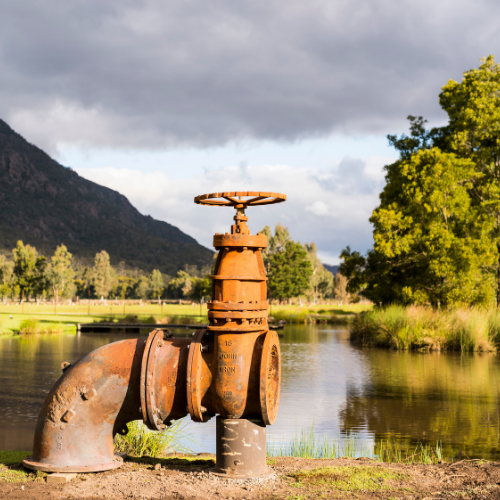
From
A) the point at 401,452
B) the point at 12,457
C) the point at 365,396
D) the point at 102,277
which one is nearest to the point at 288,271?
the point at 365,396

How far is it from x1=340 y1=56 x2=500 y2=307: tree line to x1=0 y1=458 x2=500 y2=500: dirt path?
67.2 ft

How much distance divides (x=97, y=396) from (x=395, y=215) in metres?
22.8

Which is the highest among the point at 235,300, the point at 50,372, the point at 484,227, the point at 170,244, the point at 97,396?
the point at 170,244

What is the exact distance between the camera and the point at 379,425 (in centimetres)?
1059

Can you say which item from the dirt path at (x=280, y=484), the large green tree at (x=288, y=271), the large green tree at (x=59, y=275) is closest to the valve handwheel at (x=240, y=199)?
the dirt path at (x=280, y=484)

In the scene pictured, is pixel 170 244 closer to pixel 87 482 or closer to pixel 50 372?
pixel 50 372

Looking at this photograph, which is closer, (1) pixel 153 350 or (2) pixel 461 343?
(1) pixel 153 350

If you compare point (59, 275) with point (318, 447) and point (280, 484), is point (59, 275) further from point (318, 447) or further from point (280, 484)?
point (280, 484)

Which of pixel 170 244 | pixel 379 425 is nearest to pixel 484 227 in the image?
pixel 379 425

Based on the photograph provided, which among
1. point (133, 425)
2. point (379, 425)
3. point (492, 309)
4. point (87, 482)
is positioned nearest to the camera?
point (87, 482)

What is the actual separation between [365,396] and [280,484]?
8.88 meters

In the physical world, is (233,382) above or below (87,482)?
above

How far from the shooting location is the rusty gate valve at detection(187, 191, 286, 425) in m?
5.38

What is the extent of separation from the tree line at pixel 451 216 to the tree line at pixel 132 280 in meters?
31.1
